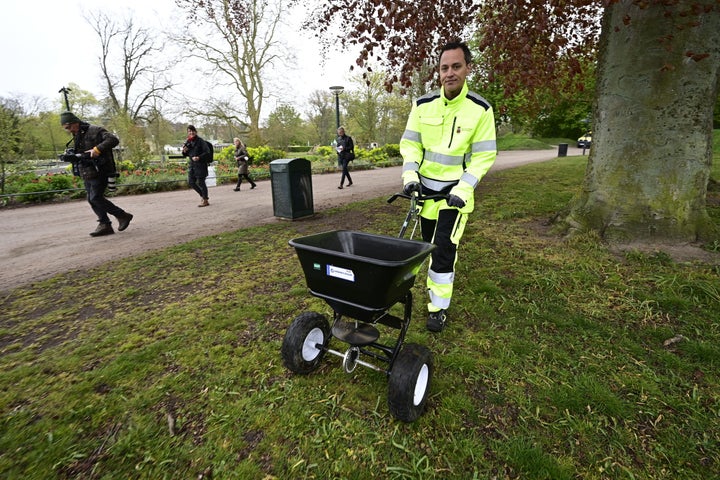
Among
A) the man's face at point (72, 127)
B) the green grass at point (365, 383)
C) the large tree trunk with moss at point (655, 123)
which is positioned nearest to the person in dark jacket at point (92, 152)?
the man's face at point (72, 127)

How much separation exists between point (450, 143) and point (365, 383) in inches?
72.0

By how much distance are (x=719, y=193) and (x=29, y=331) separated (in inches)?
438

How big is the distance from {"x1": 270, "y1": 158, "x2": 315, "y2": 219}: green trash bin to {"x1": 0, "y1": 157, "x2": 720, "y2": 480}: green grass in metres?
2.71

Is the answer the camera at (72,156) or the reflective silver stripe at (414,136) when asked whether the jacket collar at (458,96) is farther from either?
the camera at (72,156)

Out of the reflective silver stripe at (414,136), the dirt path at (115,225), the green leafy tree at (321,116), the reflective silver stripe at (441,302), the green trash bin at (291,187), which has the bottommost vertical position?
the reflective silver stripe at (441,302)

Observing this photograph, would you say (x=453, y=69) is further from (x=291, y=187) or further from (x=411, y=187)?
(x=291, y=187)

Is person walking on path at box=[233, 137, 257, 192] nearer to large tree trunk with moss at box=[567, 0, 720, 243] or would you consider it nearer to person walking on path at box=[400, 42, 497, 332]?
person walking on path at box=[400, 42, 497, 332]

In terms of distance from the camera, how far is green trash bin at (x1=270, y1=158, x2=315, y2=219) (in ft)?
21.5

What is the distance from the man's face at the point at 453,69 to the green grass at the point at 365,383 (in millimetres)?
1941

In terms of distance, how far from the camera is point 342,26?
4.96 m

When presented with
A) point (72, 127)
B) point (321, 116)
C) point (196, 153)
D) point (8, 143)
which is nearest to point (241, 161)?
point (196, 153)

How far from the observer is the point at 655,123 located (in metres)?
3.98

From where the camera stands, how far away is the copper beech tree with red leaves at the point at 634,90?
381cm

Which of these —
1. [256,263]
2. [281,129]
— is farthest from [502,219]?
[281,129]
